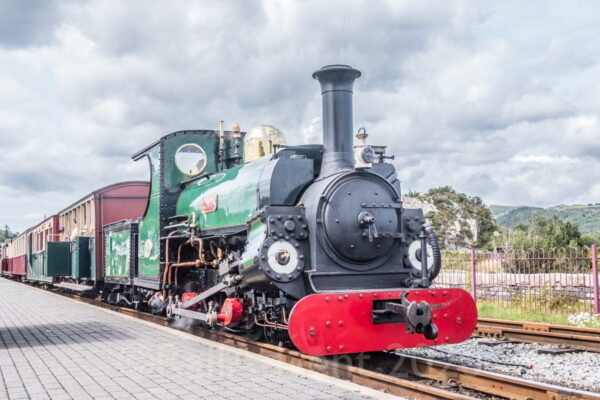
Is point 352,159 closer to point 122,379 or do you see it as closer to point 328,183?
point 328,183

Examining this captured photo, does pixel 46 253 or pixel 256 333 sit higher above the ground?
pixel 46 253

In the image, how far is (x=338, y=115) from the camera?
699 centimetres

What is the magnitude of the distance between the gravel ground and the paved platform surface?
223 centimetres

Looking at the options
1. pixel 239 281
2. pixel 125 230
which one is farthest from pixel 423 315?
pixel 125 230

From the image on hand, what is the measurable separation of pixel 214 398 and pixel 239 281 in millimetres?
2321

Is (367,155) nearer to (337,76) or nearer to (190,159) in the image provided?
(337,76)

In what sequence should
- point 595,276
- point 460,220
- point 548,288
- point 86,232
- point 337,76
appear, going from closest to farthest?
point 337,76, point 595,276, point 548,288, point 86,232, point 460,220

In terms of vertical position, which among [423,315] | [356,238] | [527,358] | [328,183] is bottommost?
[527,358]

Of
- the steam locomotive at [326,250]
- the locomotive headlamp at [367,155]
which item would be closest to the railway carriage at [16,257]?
the steam locomotive at [326,250]

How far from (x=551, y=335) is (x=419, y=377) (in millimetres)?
3120

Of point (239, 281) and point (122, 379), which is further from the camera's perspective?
point (239, 281)

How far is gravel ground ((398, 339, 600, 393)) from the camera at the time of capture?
6192 millimetres

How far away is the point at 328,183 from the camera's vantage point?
6652mm

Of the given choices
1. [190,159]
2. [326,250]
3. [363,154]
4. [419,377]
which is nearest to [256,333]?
[326,250]
